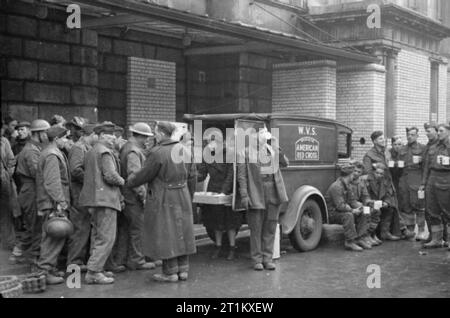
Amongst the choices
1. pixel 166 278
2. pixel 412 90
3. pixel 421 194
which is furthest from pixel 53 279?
pixel 412 90

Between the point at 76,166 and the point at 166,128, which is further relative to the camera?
the point at 76,166

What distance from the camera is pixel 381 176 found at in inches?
426

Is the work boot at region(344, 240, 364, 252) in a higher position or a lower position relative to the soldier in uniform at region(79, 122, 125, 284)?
lower

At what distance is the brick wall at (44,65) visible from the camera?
11.0 m

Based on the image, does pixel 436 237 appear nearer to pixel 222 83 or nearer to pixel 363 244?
pixel 363 244

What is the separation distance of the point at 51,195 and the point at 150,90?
6841 millimetres

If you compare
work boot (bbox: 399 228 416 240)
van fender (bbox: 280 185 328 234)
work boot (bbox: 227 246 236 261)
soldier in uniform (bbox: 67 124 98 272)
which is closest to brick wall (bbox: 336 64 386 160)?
work boot (bbox: 399 228 416 240)

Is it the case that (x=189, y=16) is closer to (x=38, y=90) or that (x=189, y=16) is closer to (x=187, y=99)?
(x=38, y=90)

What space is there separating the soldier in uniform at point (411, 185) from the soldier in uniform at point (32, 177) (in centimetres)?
628

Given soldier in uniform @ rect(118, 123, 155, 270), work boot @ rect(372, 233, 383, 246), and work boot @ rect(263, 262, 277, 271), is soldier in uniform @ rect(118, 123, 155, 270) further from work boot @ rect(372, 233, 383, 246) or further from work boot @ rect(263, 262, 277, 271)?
work boot @ rect(372, 233, 383, 246)

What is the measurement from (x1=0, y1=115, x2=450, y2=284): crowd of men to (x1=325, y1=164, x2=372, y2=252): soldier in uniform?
0.6 inches

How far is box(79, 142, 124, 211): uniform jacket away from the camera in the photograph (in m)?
7.71

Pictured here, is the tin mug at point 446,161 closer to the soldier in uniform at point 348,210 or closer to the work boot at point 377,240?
the soldier in uniform at point 348,210

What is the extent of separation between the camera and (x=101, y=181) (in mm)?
7746
